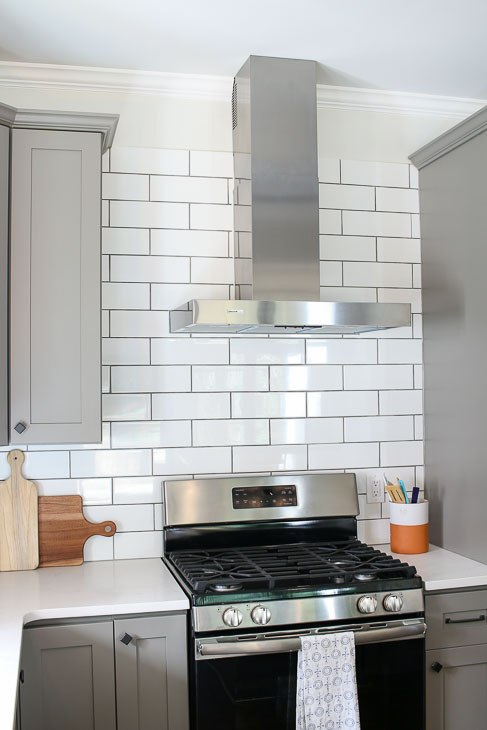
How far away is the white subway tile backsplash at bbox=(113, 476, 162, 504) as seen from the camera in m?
2.85

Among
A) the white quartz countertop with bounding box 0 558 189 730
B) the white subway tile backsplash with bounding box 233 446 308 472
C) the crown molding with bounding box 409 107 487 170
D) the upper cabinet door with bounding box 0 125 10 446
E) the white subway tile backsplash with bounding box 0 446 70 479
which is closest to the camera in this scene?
the white quartz countertop with bounding box 0 558 189 730

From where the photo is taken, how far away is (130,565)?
9.01 feet

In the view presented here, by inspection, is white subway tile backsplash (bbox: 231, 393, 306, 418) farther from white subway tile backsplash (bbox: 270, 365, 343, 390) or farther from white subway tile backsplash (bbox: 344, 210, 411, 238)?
white subway tile backsplash (bbox: 344, 210, 411, 238)

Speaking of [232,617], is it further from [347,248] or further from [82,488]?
[347,248]

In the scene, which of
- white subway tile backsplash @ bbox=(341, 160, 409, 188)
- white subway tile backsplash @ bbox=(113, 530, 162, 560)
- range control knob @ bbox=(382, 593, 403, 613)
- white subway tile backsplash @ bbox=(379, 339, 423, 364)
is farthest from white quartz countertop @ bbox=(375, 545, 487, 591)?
white subway tile backsplash @ bbox=(341, 160, 409, 188)

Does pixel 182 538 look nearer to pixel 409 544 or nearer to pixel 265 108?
pixel 409 544

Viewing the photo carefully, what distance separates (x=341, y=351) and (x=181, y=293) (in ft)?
2.28

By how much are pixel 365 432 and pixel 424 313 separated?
552 mm

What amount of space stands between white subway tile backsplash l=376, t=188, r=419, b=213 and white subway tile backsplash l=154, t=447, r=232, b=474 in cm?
120

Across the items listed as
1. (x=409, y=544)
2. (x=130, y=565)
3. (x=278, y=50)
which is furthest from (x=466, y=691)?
(x=278, y=50)

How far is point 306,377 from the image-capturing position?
305 centimetres

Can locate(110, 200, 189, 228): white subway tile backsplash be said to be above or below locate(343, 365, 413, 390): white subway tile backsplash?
above

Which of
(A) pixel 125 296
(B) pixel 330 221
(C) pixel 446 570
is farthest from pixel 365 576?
(B) pixel 330 221

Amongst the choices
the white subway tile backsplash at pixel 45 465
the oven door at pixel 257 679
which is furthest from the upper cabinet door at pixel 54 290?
the oven door at pixel 257 679
